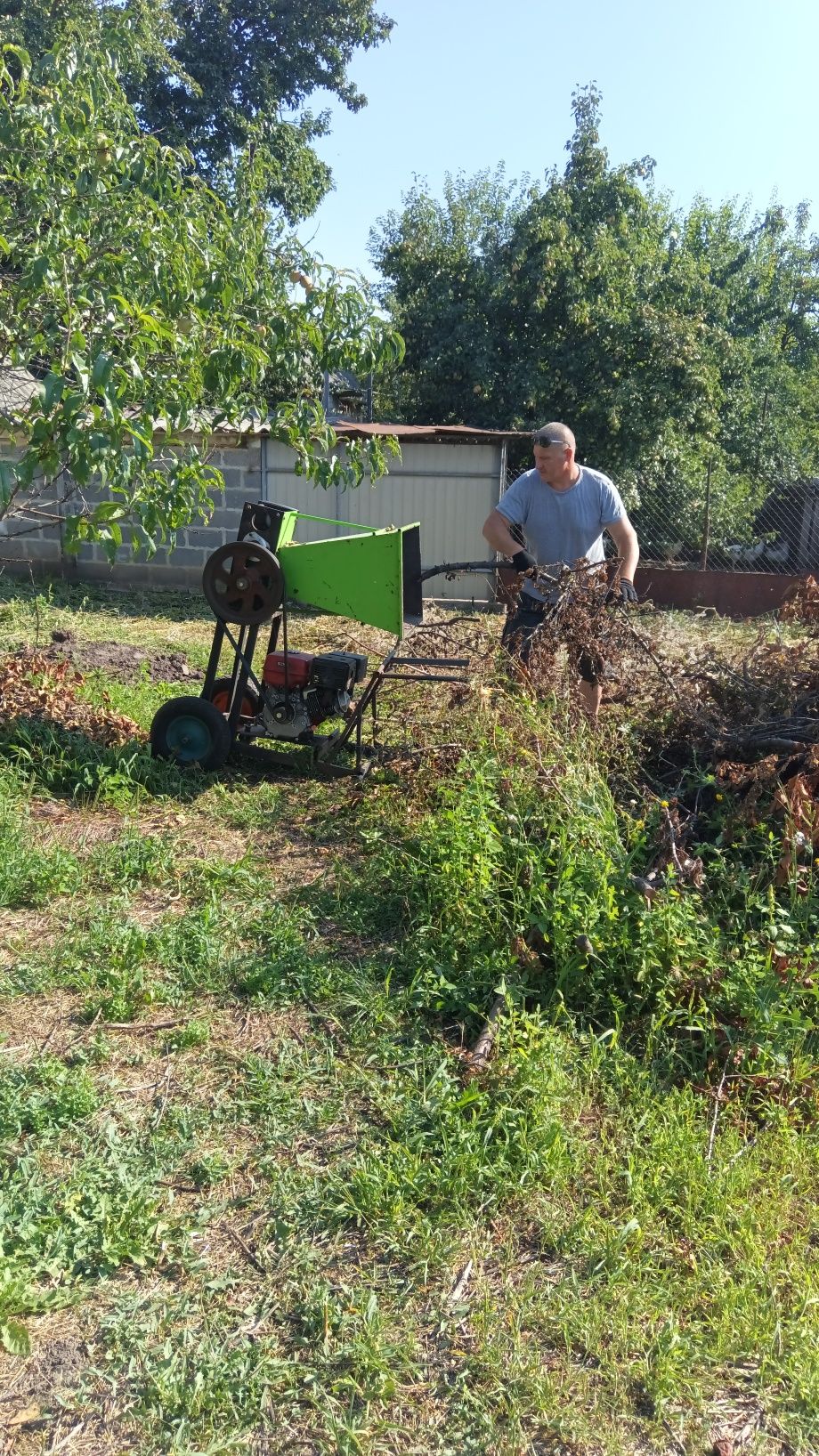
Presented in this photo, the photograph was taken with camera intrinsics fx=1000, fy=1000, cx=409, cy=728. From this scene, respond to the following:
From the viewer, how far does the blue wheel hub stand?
5.17 meters

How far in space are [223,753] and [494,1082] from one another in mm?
2772

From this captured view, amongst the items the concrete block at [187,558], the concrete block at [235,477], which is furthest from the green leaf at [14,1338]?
the concrete block at [235,477]

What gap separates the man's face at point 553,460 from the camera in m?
4.93

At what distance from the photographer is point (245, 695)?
5.26 m

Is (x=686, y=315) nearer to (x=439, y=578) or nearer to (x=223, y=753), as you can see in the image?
(x=439, y=578)

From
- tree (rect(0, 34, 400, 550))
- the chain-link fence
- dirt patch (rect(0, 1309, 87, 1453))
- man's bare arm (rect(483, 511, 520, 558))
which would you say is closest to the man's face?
man's bare arm (rect(483, 511, 520, 558))

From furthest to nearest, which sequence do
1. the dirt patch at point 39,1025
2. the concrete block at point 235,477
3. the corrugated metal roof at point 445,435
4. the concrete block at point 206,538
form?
the concrete block at point 235,477, the concrete block at point 206,538, the corrugated metal roof at point 445,435, the dirt patch at point 39,1025

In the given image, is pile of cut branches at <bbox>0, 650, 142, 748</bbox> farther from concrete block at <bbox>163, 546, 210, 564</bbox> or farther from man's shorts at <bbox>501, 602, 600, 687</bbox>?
concrete block at <bbox>163, 546, 210, 564</bbox>

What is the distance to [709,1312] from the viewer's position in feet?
7.07

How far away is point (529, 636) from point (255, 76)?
2219 centimetres

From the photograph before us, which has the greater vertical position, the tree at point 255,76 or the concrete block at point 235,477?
the tree at point 255,76

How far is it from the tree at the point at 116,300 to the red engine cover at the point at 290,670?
848 millimetres

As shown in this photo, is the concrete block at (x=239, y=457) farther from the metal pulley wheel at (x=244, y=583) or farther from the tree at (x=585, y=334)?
the metal pulley wheel at (x=244, y=583)

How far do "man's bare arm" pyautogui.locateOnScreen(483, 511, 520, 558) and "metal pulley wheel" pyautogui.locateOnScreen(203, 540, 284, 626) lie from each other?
111 centimetres
